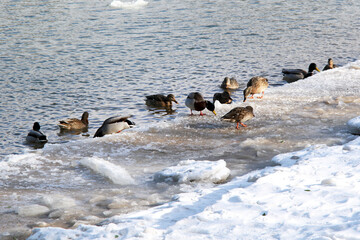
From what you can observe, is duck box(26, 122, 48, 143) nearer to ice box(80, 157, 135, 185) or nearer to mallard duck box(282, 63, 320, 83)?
ice box(80, 157, 135, 185)

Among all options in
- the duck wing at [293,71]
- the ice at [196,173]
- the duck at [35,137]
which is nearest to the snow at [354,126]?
the ice at [196,173]

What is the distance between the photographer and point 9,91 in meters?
13.9

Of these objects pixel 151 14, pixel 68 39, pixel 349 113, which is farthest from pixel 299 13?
pixel 349 113

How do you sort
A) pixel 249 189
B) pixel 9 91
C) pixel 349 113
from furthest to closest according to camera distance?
pixel 9 91
pixel 349 113
pixel 249 189

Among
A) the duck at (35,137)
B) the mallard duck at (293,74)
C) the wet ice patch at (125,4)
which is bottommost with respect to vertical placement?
the duck at (35,137)

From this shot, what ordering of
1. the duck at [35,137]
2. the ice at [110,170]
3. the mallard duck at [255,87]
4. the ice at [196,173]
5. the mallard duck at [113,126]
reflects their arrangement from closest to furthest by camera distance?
the ice at [196,173] → the ice at [110,170] → the mallard duck at [113,126] → the duck at [35,137] → the mallard duck at [255,87]

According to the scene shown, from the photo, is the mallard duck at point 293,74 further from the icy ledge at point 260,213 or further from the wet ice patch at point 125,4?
the wet ice patch at point 125,4

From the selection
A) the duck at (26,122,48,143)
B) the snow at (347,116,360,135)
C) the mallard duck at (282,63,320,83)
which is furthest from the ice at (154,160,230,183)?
the mallard duck at (282,63,320,83)

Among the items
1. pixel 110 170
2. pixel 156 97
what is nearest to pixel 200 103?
pixel 156 97

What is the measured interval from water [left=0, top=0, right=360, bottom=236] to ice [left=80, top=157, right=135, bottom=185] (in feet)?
0.36

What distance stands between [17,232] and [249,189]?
2.69 meters

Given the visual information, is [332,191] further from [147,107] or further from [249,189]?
[147,107]

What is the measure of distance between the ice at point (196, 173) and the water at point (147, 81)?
0.62 ft

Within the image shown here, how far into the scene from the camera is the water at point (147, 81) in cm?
729
